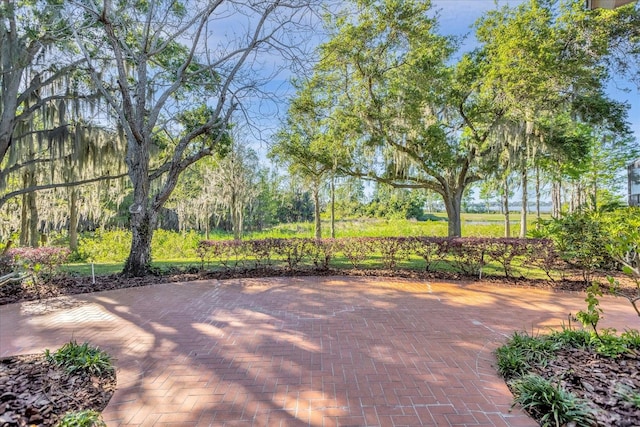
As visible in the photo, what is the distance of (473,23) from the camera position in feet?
30.1

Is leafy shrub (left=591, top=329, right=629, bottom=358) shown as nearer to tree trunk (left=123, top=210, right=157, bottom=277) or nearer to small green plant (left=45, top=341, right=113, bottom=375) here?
small green plant (left=45, top=341, right=113, bottom=375)

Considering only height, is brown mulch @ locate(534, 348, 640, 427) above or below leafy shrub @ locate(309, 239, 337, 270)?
below

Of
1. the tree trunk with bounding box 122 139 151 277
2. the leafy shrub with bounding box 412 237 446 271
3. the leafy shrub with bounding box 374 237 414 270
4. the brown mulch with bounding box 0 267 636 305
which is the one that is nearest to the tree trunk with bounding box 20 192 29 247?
the brown mulch with bounding box 0 267 636 305

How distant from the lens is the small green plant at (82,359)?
9.27ft

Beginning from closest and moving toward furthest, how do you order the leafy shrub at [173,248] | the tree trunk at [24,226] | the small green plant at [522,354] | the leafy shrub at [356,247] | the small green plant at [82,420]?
1. the small green plant at [82,420]
2. the small green plant at [522,354]
3. the leafy shrub at [356,247]
4. the tree trunk at [24,226]
5. the leafy shrub at [173,248]

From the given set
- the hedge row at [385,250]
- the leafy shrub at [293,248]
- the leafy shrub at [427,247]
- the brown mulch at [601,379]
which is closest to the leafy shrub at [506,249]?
the hedge row at [385,250]

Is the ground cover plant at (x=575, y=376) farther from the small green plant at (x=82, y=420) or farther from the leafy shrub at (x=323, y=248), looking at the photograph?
the leafy shrub at (x=323, y=248)

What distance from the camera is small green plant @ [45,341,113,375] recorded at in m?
2.83

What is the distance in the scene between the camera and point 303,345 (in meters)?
3.42

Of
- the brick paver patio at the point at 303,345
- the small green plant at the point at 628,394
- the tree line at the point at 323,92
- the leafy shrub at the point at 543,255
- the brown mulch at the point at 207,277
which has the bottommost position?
the brick paver patio at the point at 303,345

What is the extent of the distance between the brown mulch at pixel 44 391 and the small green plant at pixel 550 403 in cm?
317

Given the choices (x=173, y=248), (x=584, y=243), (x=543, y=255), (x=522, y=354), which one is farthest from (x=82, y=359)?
(x=173, y=248)

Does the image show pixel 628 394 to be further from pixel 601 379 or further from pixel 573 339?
pixel 573 339

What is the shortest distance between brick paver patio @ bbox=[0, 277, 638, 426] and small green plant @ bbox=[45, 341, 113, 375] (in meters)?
0.18
